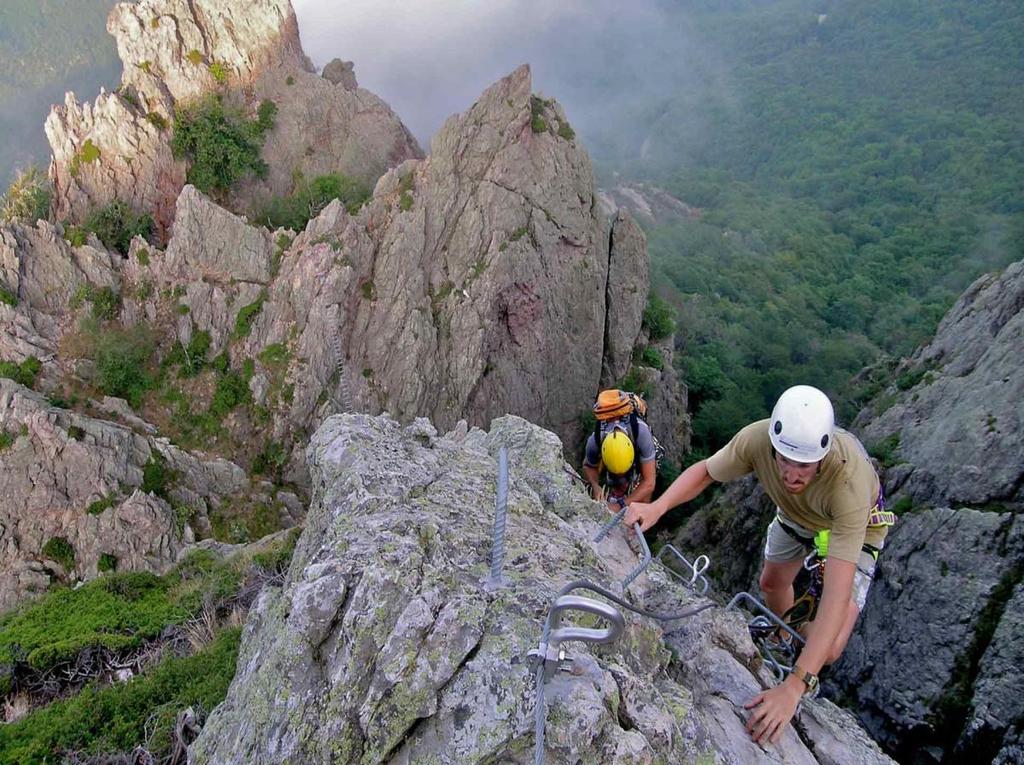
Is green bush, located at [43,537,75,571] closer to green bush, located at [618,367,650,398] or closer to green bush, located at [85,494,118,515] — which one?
green bush, located at [85,494,118,515]

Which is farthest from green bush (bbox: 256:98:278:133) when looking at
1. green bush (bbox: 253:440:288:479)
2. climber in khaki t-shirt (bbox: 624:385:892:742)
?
climber in khaki t-shirt (bbox: 624:385:892:742)

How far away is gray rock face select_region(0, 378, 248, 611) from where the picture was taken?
65.7 feet

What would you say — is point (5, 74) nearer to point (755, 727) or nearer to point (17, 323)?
point (17, 323)

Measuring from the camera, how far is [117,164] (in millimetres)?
26828

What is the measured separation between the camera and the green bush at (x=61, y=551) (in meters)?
20.0

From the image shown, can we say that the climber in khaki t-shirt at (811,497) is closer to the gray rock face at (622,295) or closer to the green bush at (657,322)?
the gray rock face at (622,295)

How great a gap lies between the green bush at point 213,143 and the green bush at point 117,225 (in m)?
3.02

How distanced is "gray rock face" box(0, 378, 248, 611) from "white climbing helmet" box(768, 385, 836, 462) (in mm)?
19586

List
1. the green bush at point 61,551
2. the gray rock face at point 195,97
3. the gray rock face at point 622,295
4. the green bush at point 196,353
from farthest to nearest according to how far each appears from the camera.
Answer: the gray rock face at point 622,295 → the gray rock face at point 195,97 → the green bush at point 196,353 → the green bush at point 61,551

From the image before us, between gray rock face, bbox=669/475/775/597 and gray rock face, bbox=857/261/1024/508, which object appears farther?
gray rock face, bbox=669/475/775/597

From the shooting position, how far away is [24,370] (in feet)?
73.4

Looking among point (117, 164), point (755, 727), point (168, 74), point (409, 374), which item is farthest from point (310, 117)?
point (755, 727)

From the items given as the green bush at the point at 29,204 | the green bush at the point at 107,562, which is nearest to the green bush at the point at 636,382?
the green bush at the point at 107,562

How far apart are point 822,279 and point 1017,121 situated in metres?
50.9
